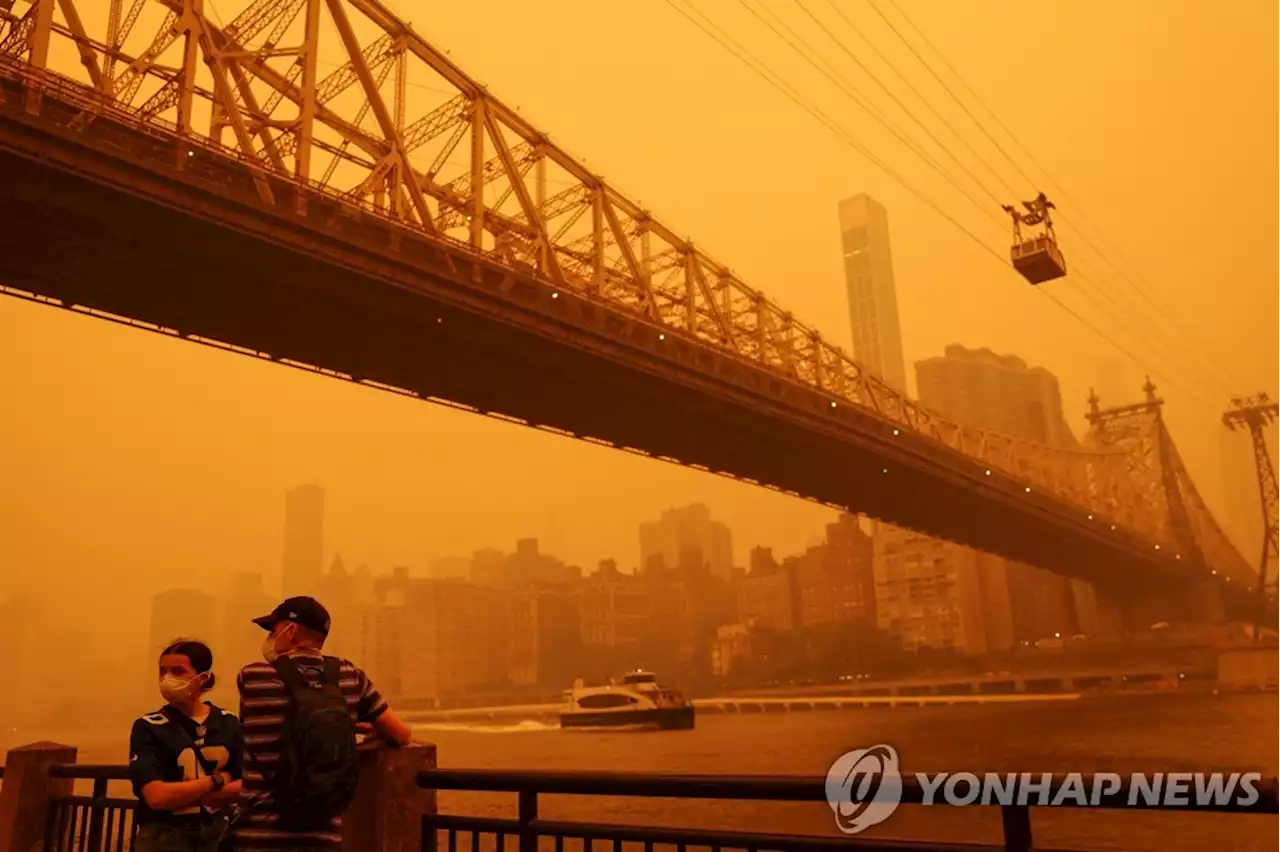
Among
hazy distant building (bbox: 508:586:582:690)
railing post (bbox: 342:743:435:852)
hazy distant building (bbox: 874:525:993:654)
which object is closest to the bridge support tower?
hazy distant building (bbox: 874:525:993:654)

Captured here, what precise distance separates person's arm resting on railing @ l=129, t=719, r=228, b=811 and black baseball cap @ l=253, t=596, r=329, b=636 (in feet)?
2.31

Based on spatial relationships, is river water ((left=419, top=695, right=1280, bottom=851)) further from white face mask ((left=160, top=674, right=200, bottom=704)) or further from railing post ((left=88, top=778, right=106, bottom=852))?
railing post ((left=88, top=778, right=106, bottom=852))

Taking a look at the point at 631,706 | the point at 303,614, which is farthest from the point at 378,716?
the point at 631,706

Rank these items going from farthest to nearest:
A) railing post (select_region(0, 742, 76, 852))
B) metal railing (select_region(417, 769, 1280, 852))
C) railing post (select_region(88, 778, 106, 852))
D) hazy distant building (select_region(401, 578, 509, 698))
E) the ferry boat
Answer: hazy distant building (select_region(401, 578, 509, 698)) < the ferry boat < railing post (select_region(0, 742, 76, 852)) < railing post (select_region(88, 778, 106, 852)) < metal railing (select_region(417, 769, 1280, 852))

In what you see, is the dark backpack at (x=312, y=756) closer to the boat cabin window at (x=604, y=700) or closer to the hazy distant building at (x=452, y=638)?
the boat cabin window at (x=604, y=700)

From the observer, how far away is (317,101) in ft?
91.1

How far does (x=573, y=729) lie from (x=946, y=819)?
3597 cm

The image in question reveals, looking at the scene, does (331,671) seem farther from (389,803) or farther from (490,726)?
(490,726)

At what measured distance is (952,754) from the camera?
3133 cm

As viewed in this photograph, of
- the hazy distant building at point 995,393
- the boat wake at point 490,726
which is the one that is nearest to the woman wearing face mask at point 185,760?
the boat wake at point 490,726

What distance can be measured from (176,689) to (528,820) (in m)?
1.52

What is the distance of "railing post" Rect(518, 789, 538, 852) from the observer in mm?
4066

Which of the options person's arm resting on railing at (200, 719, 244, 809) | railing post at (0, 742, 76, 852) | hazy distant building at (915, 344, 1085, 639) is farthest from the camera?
hazy distant building at (915, 344, 1085, 639)

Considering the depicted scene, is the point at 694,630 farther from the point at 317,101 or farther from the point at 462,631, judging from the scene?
the point at 317,101
